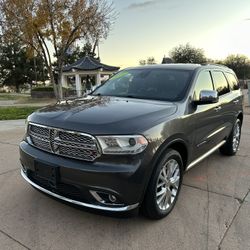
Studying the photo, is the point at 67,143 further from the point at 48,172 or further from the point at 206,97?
the point at 206,97

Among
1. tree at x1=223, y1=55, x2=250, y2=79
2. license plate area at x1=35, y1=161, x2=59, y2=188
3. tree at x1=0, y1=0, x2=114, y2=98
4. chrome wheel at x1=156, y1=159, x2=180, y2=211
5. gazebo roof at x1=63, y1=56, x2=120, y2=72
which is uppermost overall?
tree at x1=0, y1=0, x2=114, y2=98

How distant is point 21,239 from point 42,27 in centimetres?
1601

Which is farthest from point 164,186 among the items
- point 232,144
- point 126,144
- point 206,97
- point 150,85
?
point 232,144

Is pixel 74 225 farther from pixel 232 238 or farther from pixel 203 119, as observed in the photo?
pixel 203 119

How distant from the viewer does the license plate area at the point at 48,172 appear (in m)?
3.07

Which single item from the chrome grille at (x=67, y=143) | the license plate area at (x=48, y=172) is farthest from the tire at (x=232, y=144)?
the license plate area at (x=48, y=172)

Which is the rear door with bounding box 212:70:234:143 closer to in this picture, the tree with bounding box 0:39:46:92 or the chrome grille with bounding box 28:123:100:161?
the chrome grille with bounding box 28:123:100:161

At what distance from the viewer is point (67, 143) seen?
3.07 meters

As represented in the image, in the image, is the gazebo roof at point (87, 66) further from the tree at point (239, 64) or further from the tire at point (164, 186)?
the tree at point (239, 64)

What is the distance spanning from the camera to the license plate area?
307cm

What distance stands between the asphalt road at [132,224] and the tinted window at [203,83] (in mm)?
1402

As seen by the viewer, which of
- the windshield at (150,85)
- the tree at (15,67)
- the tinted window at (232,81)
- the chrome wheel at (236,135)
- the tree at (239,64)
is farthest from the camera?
the tree at (15,67)

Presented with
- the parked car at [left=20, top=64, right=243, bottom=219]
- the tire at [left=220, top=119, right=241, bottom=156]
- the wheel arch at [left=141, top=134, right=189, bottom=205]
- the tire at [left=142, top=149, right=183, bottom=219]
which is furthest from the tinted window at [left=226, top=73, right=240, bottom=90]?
the tire at [left=142, top=149, right=183, bottom=219]

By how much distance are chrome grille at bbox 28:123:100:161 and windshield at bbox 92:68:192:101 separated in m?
1.42
